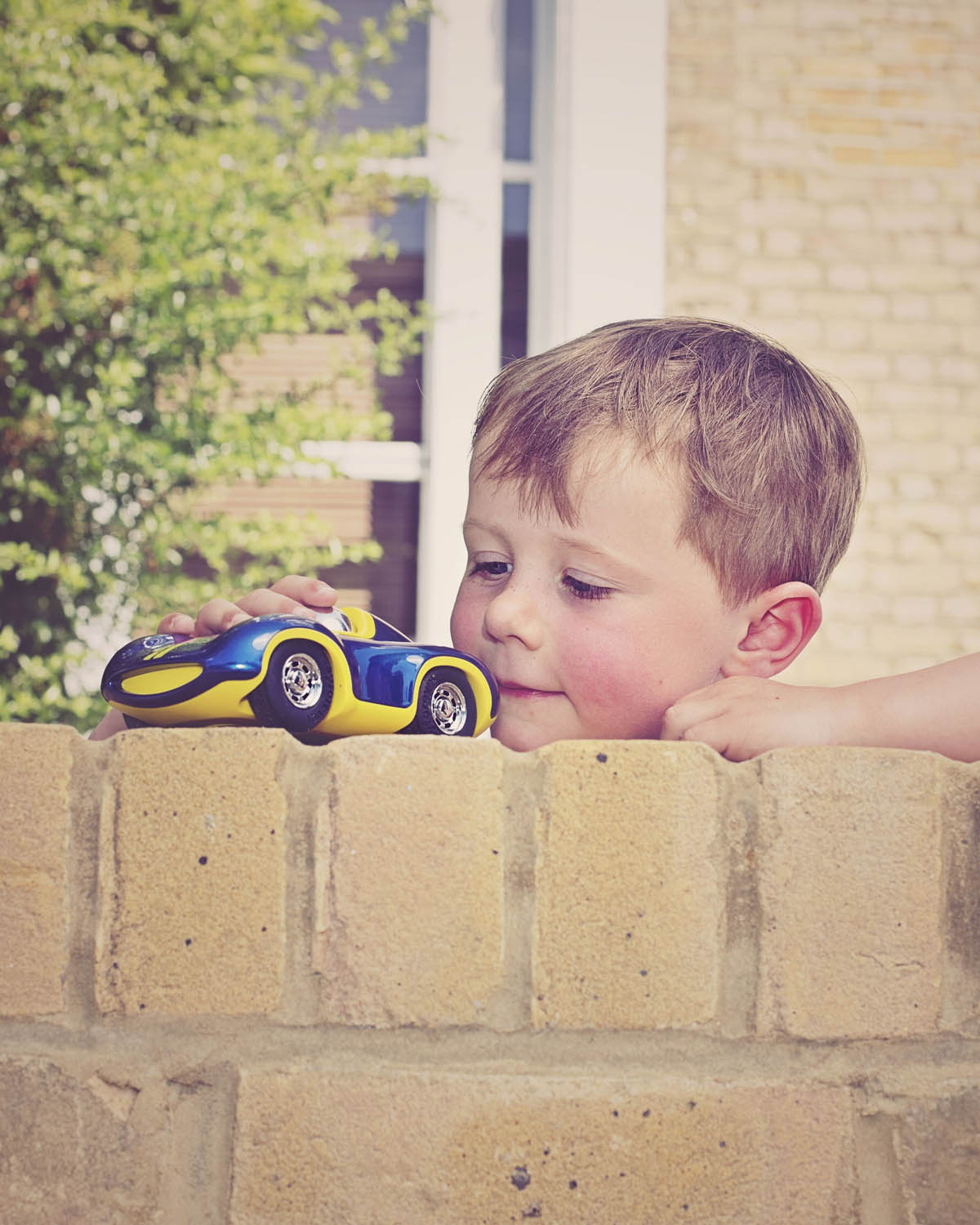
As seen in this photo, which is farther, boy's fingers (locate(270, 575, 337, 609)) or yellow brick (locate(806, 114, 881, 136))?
yellow brick (locate(806, 114, 881, 136))

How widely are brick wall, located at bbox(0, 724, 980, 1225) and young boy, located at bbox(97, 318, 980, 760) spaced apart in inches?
21.1

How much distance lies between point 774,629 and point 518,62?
3.21 m

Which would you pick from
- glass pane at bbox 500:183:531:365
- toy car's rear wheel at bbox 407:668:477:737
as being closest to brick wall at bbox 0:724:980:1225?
toy car's rear wheel at bbox 407:668:477:737

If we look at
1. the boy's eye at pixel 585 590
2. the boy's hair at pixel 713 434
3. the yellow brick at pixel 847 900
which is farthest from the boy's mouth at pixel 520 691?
the yellow brick at pixel 847 900

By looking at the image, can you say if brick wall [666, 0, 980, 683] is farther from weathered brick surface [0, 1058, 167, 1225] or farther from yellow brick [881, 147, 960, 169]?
weathered brick surface [0, 1058, 167, 1225]

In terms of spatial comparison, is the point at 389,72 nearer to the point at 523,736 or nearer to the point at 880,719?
the point at 523,736

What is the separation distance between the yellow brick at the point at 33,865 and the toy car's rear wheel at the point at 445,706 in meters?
0.46

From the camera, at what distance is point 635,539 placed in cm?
172

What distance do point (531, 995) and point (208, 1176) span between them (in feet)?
1.12

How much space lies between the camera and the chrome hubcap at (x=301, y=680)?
4.34 feet

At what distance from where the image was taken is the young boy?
1708 millimetres

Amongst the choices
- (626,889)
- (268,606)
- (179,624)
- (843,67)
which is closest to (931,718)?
(626,889)

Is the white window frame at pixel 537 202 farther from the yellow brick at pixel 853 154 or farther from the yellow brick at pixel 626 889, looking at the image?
the yellow brick at pixel 626 889

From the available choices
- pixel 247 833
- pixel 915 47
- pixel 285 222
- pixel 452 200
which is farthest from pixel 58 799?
pixel 915 47
